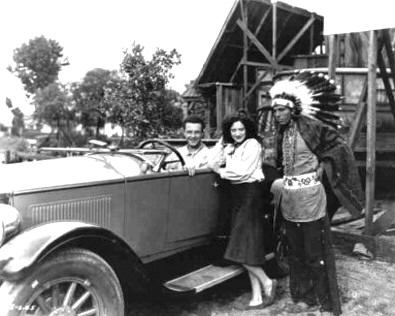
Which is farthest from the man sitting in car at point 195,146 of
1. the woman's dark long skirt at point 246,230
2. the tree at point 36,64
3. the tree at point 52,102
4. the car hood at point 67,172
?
the tree at point 36,64

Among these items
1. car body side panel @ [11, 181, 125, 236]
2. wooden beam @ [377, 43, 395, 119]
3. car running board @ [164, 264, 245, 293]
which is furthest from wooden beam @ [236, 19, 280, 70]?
car body side panel @ [11, 181, 125, 236]

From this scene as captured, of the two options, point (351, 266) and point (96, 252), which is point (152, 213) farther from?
point (351, 266)

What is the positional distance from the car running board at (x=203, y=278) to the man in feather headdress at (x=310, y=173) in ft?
1.94

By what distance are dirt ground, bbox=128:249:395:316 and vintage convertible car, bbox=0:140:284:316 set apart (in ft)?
0.94

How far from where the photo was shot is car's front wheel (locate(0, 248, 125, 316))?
8.50 feet

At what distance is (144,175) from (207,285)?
1.01m

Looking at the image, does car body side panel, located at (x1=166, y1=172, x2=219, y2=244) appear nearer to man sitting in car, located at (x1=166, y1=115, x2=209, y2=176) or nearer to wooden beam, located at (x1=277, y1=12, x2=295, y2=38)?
man sitting in car, located at (x1=166, y1=115, x2=209, y2=176)

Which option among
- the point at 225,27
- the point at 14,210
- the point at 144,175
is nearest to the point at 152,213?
the point at 144,175

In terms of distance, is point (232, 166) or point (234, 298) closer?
point (232, 166)

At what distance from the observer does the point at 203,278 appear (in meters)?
3.83

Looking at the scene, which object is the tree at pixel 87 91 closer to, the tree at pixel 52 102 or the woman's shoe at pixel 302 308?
the tree at pixel 52 102

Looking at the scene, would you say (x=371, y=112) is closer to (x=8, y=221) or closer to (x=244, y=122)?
(x=244, y=122)

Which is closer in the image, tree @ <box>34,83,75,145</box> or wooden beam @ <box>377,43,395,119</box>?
wooden beam @ <box>377,43,395,119</box>

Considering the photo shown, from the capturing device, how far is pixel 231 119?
4047 mm
